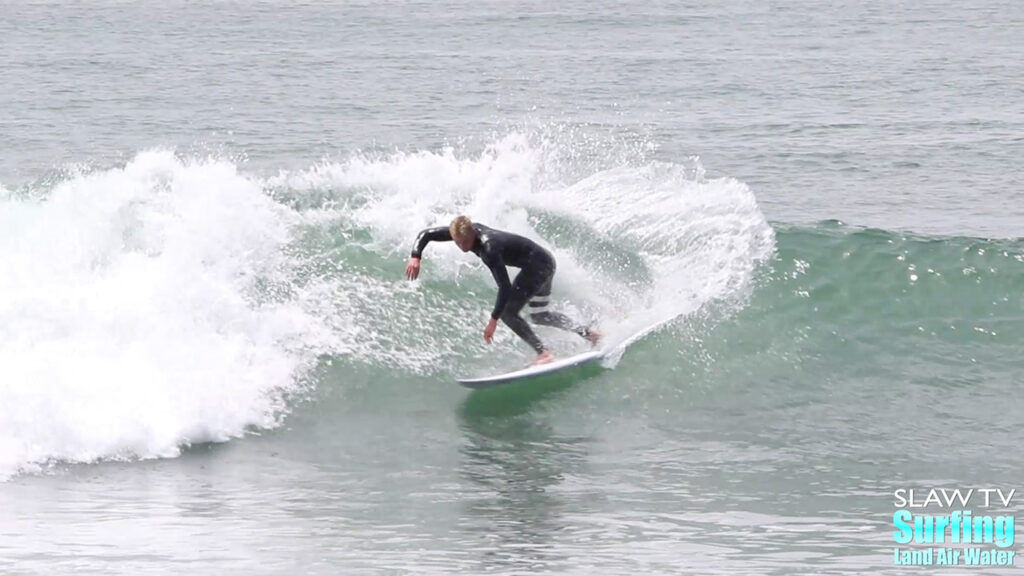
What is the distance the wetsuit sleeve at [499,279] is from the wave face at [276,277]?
0.96 meters

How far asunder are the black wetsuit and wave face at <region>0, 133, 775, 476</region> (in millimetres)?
516

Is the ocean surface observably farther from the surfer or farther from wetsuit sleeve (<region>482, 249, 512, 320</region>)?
wetsuit sleeve (<region>482, 249, 512, 320</region>)

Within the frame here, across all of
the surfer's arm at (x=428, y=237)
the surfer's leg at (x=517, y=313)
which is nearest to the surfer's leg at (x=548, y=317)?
the surfer's leg at (x=517, y=313)

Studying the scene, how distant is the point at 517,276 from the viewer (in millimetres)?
11172

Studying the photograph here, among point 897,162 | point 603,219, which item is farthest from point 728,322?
point 897,162

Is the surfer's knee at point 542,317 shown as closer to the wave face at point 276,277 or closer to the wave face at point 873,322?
the wave face at point 276,277

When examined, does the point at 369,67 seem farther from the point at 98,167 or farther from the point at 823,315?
the point at 823,315

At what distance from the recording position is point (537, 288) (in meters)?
11.2

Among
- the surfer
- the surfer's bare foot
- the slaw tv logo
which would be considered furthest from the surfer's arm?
the slaw tv logo

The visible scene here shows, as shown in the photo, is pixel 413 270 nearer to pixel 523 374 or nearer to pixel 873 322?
pixel 523 374

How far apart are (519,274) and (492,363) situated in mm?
976

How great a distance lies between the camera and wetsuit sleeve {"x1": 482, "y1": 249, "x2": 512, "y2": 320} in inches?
428

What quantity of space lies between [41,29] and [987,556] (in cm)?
3435

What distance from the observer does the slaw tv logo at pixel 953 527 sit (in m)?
7.85
